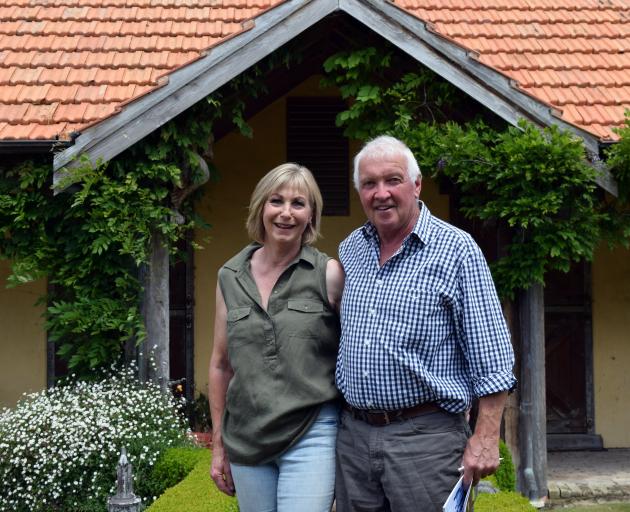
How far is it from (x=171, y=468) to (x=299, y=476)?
315 cm

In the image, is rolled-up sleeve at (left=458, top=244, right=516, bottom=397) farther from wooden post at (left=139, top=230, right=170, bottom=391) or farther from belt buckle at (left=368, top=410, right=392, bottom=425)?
wooden post at (left=139, top=230, right=170, bottom=391)

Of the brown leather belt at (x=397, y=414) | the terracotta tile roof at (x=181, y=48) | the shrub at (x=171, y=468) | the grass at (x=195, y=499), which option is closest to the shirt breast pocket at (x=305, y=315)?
the brown leather belt at (x=397, y=414)

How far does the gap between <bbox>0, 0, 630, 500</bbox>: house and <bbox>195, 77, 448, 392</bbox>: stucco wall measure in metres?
0.01

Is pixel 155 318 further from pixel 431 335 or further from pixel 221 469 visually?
pixel 431 335

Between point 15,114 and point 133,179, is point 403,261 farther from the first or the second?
point 15,114

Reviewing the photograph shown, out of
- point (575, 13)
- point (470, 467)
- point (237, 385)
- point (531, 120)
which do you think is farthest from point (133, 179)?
point (575, 13)

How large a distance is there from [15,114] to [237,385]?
4.30 metres

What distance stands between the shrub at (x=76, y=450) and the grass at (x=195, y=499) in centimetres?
82

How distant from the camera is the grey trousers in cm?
282

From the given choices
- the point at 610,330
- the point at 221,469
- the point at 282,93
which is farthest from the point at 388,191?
the point at 610,330

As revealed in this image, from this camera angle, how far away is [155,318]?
253 inches

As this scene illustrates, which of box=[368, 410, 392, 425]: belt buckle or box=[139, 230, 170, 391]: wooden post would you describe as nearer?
box=[368, 410, 392, 425]: belt buckle

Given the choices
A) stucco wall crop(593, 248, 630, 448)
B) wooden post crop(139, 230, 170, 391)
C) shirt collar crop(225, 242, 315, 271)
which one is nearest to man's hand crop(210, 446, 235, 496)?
shirt collar crop(225, 242, 315, 271)

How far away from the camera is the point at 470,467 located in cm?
281
